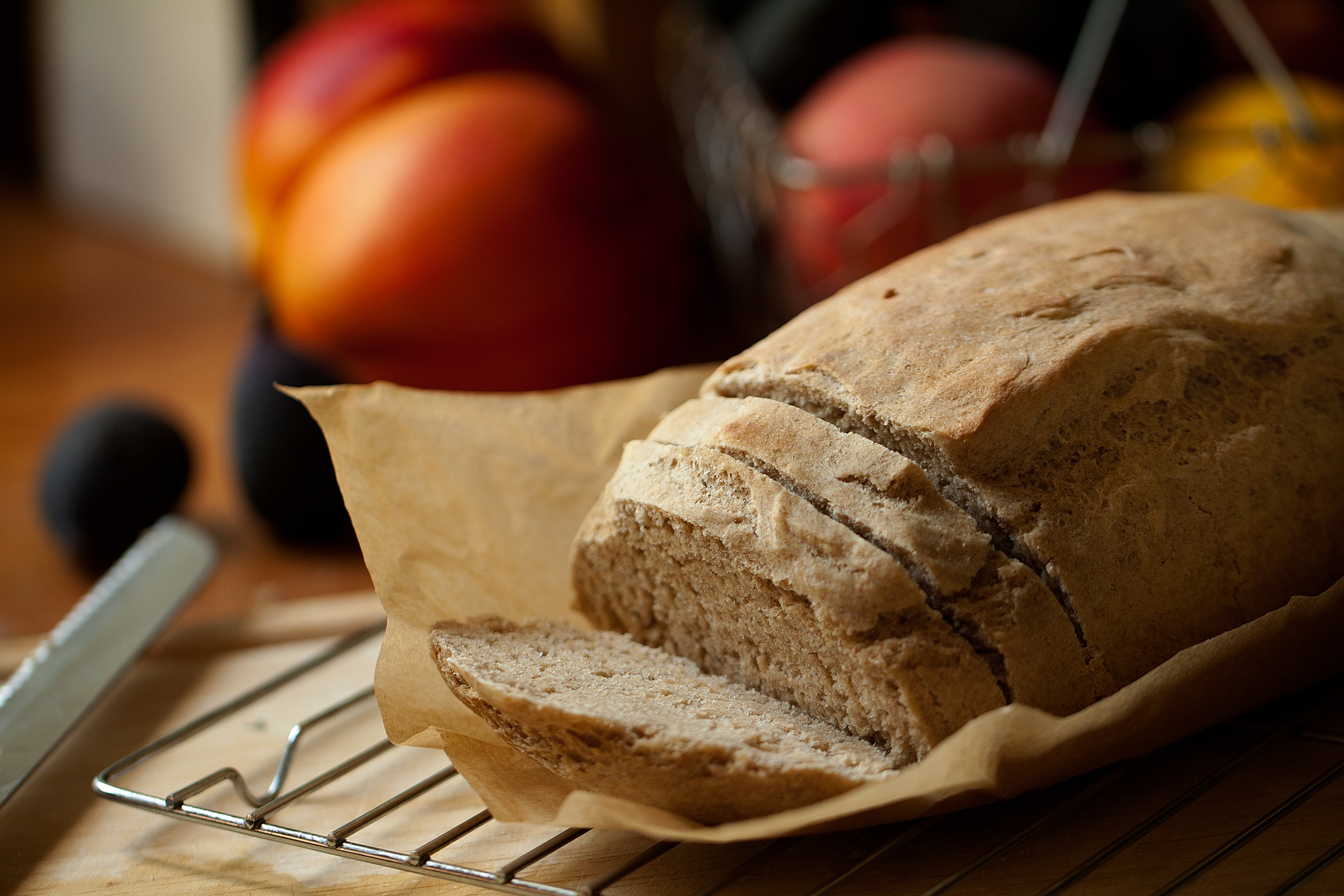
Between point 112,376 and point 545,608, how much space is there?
4.99 feet

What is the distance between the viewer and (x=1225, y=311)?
0.94 m

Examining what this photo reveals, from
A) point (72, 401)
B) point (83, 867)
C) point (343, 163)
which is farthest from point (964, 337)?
point (72, 401)

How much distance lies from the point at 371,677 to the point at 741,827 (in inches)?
20.9

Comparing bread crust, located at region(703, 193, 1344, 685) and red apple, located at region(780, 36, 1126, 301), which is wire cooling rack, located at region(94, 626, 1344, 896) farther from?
red apple, located at region(780, 36, 1126, 301)

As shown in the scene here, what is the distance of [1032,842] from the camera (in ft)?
2.69

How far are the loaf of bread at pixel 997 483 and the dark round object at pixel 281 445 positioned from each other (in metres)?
0.59

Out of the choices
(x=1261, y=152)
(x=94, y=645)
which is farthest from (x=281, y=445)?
(x=1261, y=152)

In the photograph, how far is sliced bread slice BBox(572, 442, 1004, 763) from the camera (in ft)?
2.58

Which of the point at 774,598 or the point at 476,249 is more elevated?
the point at 476,249

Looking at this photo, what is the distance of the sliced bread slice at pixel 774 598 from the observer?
79cm

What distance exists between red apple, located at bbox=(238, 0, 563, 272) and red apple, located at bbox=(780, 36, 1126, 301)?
Answer: 0.61 metres

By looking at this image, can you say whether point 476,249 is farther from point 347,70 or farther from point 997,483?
point 997,483

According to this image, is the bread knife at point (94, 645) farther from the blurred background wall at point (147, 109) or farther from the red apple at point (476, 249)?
the blurred background wall at point (147, 109)

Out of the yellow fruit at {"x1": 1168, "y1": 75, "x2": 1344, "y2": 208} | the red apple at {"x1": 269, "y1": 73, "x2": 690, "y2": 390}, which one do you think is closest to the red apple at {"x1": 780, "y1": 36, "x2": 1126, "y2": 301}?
the yellow fruit at {"x1": 1168, "y1": 75, "x2": 1344, "y2": 208}
